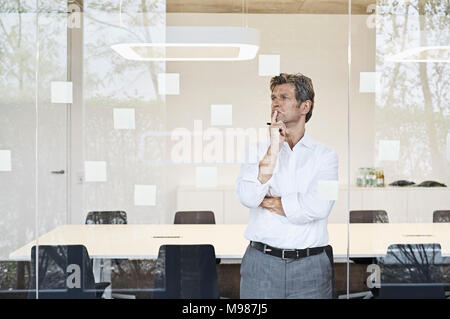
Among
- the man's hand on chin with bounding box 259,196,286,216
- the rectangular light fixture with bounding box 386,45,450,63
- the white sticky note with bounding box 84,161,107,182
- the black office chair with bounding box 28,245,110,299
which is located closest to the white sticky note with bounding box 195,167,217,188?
the man's hand on chin with bounding box 259,196,286,216

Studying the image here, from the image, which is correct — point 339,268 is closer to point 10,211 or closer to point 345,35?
point 345,35

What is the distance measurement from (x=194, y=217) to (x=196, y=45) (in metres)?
1.10

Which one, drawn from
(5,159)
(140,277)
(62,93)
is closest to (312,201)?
(140,277)

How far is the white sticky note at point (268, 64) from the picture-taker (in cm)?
332

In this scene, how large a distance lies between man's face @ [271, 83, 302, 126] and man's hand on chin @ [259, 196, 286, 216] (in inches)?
18.2

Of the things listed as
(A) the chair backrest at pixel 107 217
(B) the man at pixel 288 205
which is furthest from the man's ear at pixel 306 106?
(A) the chair backrest at pixel 107 217

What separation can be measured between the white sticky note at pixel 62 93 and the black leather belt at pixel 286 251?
151cm

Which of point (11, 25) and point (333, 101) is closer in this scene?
point (333, 101)

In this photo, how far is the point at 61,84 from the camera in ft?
11.1

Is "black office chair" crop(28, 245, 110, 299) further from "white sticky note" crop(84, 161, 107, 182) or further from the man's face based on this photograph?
the man's face

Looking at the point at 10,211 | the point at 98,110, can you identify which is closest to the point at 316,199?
the point at 98,110

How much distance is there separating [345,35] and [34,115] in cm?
206

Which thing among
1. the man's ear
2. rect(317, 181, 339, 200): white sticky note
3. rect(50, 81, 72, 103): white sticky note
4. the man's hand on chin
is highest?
rect(50, 81, 72, 103): white sticky note

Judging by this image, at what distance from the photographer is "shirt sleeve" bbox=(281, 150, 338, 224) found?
3019mm
